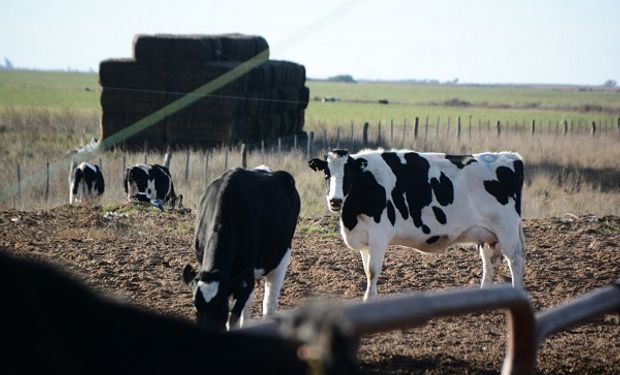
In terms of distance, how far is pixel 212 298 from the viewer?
6.66 metres

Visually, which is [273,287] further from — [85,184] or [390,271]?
[85,184]

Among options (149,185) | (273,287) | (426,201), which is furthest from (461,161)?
(149,185)

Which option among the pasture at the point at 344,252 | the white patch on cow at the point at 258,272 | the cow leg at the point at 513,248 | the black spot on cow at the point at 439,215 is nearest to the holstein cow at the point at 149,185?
the pasture at the point at 344,252

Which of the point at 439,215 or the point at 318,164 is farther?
the point at 439,215

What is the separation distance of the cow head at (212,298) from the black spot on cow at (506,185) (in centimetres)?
448

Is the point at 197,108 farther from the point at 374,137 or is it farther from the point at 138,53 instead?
the point at 374,137

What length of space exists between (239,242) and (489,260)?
3995 mm

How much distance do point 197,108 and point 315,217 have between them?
38.1 ft

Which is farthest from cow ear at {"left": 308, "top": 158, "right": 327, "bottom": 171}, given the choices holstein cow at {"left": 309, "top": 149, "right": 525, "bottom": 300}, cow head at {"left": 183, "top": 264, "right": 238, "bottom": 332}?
cow head at {"left": 183, "top": 264, "right": 238, "bottom": 332}

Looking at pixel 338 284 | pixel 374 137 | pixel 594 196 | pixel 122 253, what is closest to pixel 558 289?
pixel 338 284

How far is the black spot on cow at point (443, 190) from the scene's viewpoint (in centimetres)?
1030

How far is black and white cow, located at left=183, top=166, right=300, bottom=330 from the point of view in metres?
6.76

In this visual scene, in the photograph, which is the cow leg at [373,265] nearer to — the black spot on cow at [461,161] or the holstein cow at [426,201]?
the holstein cow at [426,201]

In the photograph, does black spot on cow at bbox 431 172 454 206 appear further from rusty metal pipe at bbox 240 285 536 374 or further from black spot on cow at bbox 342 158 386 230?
rusty metal pipe at bbox 240 285 536 374
